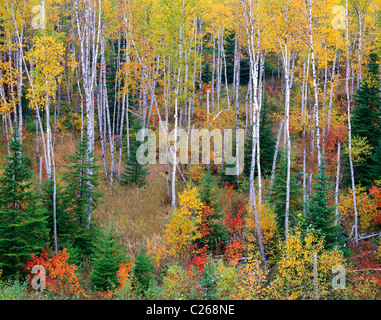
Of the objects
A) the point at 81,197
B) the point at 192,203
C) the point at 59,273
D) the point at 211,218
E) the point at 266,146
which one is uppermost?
the point at 266,146

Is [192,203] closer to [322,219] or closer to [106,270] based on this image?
[106,270]

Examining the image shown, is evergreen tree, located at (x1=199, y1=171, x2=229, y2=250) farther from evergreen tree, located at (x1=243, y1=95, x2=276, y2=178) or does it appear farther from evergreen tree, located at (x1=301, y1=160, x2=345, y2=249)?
evergreen tree, located at (x1=243, y1=95, x2=276, y2=178)

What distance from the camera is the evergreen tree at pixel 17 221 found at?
9391mm

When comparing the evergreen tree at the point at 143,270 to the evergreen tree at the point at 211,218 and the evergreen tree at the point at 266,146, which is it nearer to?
the evergreen tree at the point at 211,218

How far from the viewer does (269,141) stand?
56.4 feet

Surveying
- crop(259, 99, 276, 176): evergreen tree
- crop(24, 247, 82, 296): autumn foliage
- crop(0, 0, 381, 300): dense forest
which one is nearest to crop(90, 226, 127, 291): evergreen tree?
crop(0, 0, 381, 300): dense forest

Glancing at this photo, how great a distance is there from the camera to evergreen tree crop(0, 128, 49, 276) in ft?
30.8

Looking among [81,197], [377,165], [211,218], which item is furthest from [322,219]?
[81,197]

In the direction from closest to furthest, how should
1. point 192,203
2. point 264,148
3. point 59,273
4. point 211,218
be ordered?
1. point 59,273
2. point 192,203
3. point 211,218
4. point 264,148

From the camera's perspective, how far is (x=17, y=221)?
9633 mm
